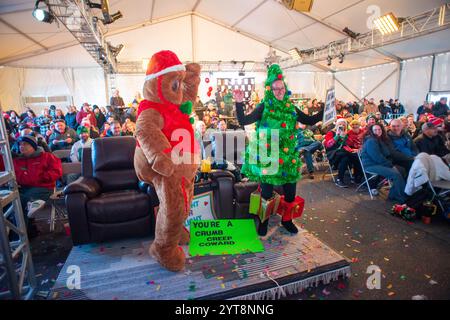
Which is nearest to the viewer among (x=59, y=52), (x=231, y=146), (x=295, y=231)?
(x=295, y=231)

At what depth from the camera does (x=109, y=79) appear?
12039 mm

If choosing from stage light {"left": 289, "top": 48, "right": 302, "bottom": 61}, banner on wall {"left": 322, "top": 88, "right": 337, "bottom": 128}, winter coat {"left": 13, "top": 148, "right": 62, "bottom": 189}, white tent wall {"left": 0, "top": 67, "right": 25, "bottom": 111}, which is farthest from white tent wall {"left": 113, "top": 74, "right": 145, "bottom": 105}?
banner on wall {"left": 322, "top": 88, "right": 337, "bottom": 128}

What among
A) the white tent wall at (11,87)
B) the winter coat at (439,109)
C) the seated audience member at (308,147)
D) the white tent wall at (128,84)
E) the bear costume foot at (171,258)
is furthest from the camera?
the white tent wall at (128,84)

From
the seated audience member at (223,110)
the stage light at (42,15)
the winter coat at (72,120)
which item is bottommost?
the winter coat at (72,120)

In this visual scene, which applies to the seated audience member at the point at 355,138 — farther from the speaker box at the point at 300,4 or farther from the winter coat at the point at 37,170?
the winter coat at the point at 37,170

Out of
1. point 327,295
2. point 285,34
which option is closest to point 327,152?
point 327,295

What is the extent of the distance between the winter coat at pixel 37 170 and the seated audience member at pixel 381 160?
4.36m

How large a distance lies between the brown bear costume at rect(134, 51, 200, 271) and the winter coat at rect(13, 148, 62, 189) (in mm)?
1799

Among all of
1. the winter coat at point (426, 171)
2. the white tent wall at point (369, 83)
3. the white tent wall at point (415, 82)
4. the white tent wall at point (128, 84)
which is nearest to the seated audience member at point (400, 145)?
the winter coat at point (426, 171)

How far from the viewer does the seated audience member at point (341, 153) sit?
194 inches

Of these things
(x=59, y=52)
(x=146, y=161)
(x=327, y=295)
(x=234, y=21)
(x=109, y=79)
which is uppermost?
(x=234, y=21)

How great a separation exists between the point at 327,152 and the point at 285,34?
25.4 feet
